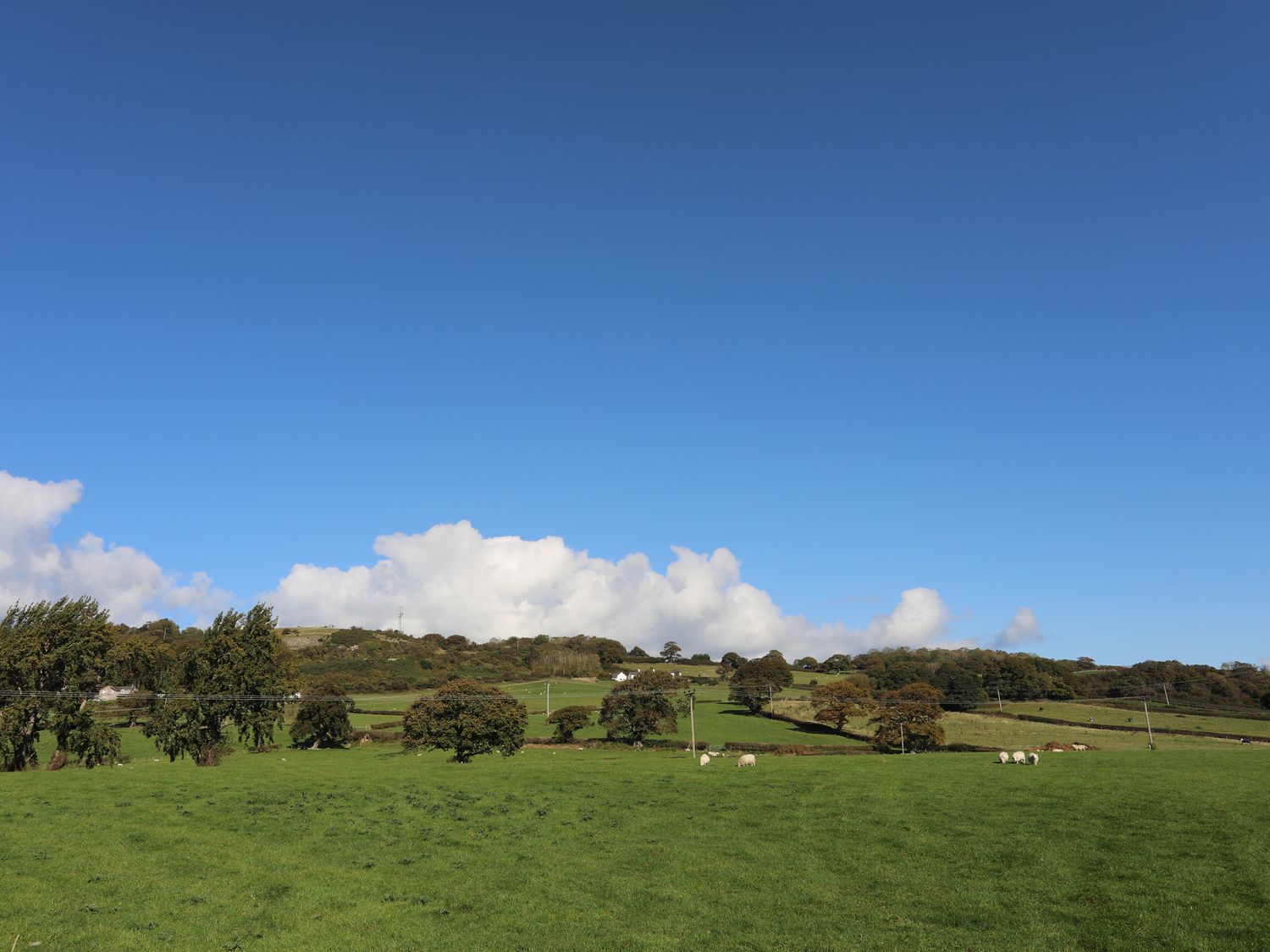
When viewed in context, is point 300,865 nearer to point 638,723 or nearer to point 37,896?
point 37,896

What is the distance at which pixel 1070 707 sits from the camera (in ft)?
461

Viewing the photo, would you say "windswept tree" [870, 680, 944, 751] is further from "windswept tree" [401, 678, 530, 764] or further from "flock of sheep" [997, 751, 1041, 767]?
"windswept tree" [401, 678, 530, 764]

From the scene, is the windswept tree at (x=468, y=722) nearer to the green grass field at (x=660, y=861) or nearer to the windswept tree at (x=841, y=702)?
the green grass field at (x=660, y=861)

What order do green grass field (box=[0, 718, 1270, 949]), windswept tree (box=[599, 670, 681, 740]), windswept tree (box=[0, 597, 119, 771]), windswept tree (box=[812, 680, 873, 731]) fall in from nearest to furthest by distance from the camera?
green grass field (box=[0, 718, 1270, 949]) < windswept tree (box=[0, 597, 119, 771]) < windswept tree (box=[599, 670, 681, 740]) < windswept tree (box=[812, 680, 873, 731])

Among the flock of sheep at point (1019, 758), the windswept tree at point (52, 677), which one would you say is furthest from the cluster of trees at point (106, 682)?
the flock of sheep at point (1019, 758)

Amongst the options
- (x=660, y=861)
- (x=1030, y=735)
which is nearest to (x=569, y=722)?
(x=1030, y=735)

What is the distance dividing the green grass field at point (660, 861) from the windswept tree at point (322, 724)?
55.6m

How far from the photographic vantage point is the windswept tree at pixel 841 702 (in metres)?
109

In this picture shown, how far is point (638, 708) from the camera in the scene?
97500 mm

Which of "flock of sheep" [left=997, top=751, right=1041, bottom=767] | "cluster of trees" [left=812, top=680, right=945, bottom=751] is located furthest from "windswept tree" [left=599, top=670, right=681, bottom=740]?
"flock of sheep" [left=997, top=751, right=1041, bottom=767]

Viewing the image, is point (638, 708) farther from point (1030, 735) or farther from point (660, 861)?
point (660, 861)

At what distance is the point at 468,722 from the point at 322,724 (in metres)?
36.2

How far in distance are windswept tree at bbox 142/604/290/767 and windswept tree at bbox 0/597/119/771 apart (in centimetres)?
547

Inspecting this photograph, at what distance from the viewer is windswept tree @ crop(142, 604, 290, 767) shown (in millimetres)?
68000
